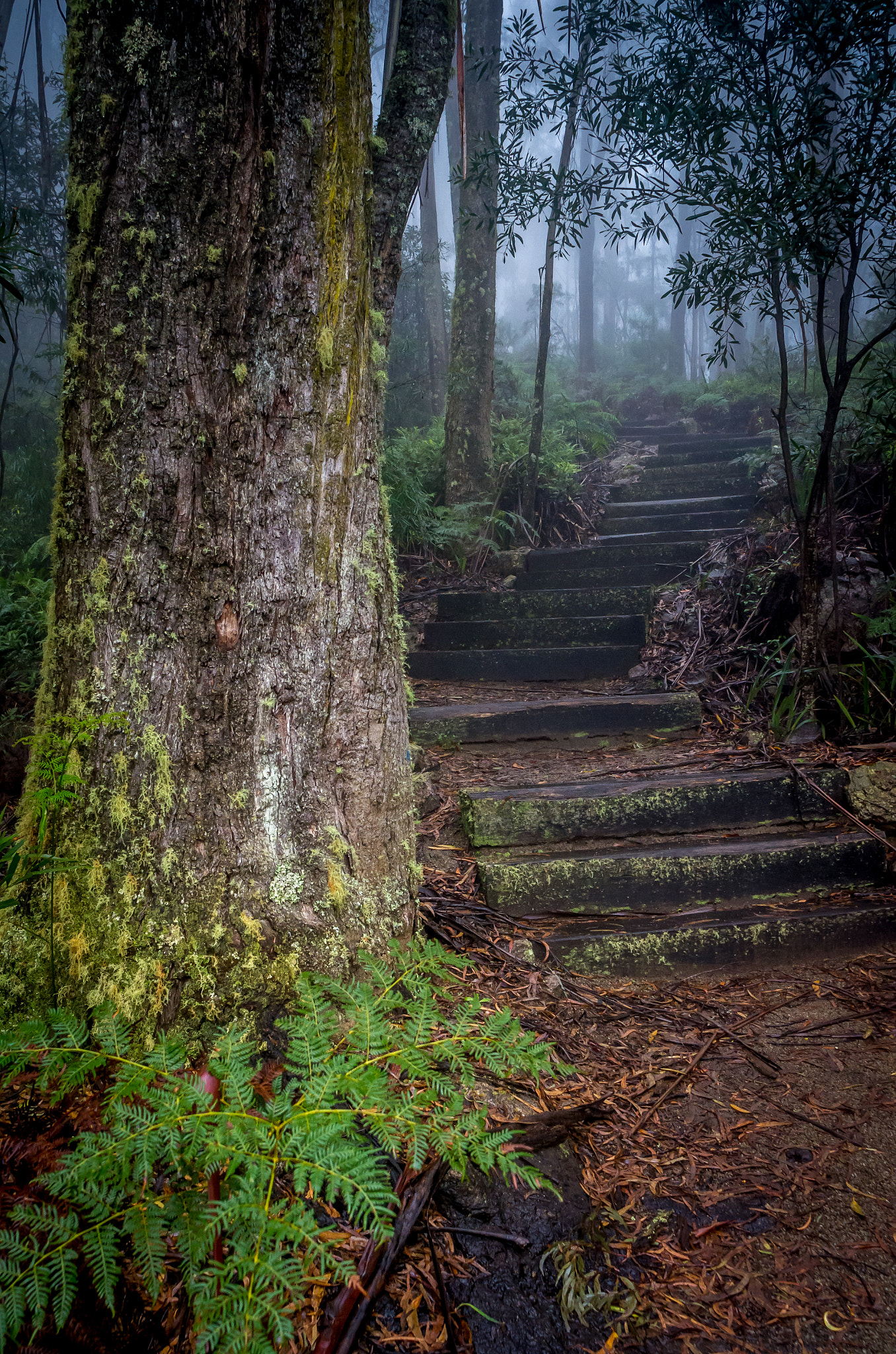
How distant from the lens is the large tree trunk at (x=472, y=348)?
7.49 meters

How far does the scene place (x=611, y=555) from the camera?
6723mm

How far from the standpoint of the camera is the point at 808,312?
4332mm

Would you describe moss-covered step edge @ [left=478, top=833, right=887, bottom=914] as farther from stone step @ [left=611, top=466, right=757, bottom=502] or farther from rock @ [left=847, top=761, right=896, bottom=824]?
stone step @ [left=611, top=466, right=757, bottom=502]

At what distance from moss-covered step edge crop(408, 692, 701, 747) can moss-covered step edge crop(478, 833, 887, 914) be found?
47.2 inches

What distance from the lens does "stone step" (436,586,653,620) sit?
5.87 metres

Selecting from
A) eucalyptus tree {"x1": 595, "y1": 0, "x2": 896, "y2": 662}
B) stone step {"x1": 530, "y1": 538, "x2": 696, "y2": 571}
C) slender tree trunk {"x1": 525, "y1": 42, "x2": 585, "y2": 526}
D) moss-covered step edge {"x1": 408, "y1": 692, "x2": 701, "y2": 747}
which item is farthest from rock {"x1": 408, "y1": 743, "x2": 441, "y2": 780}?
slender tree trunk {"x1": 525, "y1": 42, "x2": 585, "y2": 526}

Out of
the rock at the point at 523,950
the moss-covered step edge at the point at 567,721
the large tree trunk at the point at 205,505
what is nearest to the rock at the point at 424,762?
the moss-covered step edge at the point at 567,721

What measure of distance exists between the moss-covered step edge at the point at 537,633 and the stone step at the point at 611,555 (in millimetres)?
889

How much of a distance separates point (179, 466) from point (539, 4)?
2.97 metres

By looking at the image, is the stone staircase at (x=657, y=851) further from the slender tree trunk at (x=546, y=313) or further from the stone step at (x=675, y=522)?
the slender tree trunk at (x=546, y=313)

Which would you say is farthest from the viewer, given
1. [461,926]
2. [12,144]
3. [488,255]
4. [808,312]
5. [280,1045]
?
[12,144]

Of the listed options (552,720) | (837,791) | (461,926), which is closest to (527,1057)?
(461,926)

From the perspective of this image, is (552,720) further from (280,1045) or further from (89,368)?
(89,368)

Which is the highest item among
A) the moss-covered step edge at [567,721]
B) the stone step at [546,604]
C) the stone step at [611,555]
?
the stone step at [611,555]
